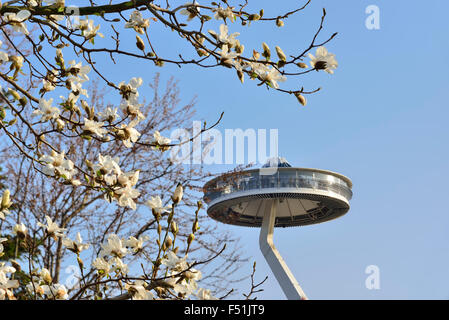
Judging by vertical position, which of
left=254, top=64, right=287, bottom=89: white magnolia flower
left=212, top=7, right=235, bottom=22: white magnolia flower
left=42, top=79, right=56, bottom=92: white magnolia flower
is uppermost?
left=212, top=7, right=235, bottom=22: white magnolia flower

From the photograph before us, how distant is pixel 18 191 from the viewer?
8250 mm

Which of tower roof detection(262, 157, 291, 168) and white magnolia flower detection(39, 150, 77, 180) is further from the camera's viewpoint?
tower roof detection(262, 157, 291, 168)

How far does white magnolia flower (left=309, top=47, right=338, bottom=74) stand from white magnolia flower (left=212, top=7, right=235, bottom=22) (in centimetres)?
59

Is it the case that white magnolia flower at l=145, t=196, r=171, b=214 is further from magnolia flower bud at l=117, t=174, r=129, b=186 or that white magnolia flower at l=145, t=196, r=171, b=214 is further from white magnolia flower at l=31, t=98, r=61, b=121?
A: white magnolia flower at l=31, t=98, r=61, b=121

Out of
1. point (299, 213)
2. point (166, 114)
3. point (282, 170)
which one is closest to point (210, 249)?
point (166, 114)

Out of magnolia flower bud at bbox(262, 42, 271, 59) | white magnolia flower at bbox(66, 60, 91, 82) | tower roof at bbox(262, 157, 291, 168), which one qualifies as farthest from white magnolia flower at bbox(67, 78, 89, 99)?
tower roof at bbox(262, 157, 291, 168)

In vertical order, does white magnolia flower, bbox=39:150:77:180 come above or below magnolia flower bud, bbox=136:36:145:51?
below

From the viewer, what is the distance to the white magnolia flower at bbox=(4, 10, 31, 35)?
261 centimetres

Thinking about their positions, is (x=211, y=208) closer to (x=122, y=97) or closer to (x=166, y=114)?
(x=166, y=114)

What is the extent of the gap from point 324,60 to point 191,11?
844 mm

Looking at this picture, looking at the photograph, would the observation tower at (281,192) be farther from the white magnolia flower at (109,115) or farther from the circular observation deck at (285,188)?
the white magnolia flower at (109,115)

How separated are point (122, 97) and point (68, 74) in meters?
0.41
